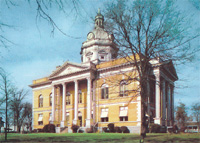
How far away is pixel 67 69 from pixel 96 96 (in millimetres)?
7847

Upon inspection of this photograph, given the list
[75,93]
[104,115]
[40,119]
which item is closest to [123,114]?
[104,115]

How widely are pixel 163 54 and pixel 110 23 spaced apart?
188 inches

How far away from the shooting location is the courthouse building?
35.5 metres

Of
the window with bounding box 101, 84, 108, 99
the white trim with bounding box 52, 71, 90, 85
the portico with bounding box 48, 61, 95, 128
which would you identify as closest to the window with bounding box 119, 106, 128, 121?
the window with bounding box 101, 84, 108, 99

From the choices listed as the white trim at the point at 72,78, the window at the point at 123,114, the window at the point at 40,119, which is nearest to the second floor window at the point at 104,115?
the window at the point at 123,114

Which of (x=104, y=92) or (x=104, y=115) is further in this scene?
(x=104, y=92)

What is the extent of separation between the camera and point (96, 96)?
40.8 meters

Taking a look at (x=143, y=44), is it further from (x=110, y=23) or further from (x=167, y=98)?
(x=167, y=98)

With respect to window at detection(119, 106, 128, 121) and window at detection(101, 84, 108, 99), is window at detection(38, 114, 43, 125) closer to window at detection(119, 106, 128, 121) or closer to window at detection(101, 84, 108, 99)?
window at detection(101, 84, 108, 99)

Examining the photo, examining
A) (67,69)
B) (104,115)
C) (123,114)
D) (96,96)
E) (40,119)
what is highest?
(67,69)

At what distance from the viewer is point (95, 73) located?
133 feet

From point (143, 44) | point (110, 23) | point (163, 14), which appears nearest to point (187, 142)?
point (143, 44)

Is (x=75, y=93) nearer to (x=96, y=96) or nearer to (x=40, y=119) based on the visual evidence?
(x=96, y=96)

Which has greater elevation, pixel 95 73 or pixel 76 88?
pixel 95 73
